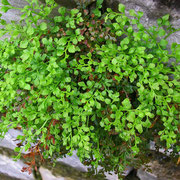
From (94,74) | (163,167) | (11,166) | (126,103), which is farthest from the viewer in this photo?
(11,166)

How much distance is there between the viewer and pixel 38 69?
1309 mm

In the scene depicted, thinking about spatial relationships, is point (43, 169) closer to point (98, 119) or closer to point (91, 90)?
point (98, 119)

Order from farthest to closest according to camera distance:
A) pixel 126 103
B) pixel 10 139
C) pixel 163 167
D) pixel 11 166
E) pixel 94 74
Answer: pixel 11 166, pixel 10 139, pixel 163 167, pixel 94 74, pixel 126 103

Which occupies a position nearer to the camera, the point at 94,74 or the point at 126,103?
the point at 126,103

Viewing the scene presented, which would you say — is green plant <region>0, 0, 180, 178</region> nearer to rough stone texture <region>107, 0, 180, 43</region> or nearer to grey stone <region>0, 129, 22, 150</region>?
rough stone texture <region>107, 0, 180, 43</region>

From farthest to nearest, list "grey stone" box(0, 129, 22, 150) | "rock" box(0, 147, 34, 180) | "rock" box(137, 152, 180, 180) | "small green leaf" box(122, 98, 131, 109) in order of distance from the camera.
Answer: "rock" box(0, 147, 34, 180) → "grey stone" box(0, 129, 22, 150) → "rock" box(137, 152, 180, 180) → "small green leaf" box(122, 98, 131, 109)

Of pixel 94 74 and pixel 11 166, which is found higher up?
pixel 94 74

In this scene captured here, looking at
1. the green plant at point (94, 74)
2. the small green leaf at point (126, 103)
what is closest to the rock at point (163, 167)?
the green plant at point (94, 74)

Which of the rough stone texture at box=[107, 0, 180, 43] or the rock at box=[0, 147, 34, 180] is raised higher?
the rough stone texture at box=[107, 0, 180, 43]

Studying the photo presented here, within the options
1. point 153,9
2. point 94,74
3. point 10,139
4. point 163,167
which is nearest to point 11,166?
point 10,139

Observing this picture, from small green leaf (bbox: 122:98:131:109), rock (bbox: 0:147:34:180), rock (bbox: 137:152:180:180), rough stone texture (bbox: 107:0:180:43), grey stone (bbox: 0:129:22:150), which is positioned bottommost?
rock (bbox: 0:147:34:180)

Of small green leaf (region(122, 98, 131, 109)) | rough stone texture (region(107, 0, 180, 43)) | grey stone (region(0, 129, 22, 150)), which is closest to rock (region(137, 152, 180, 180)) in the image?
small green leaf (region(122, 98, 131, 109))

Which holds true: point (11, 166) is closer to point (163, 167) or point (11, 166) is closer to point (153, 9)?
point (163, 167)

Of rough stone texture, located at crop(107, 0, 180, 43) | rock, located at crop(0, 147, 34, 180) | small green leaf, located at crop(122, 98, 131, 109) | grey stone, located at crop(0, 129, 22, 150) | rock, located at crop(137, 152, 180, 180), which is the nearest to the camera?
small green leaf, located at crop(122, 98, 131, 109)
